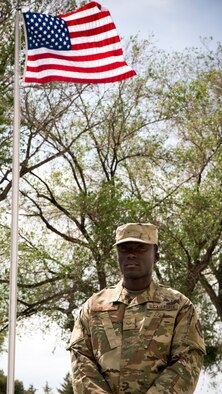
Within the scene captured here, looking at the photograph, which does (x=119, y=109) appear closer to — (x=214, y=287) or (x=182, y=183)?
(x=182, y=183)

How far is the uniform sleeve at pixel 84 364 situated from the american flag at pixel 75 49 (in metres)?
4.76

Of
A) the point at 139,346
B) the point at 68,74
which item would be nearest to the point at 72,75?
the point at 68,74

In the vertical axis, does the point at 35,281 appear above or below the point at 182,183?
below

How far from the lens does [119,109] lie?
22.9 meters

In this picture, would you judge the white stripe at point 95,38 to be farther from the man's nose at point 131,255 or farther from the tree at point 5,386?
the tree at point 5,386

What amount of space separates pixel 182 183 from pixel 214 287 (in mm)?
4664

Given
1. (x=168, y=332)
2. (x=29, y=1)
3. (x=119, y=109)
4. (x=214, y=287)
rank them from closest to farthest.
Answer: (x=168, y=332)
(x=29, y=1)
(x=119, y=109)
(x=214, y=287)

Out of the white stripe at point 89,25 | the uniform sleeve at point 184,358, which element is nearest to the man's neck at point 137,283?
the uniform sleeve at point 184,358

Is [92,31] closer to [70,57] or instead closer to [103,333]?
[70,57]

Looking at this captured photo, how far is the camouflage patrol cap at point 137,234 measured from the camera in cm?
416

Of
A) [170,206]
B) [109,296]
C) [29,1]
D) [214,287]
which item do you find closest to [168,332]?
[109,296]

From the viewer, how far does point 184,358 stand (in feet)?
13.0

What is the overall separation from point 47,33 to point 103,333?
5.53m

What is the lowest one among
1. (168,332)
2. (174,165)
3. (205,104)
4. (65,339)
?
(168,332)
